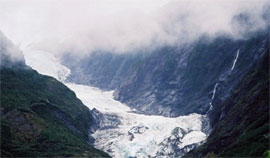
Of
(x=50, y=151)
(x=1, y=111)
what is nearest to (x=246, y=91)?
(x=50, y=151)

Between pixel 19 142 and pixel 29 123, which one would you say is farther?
pixel 29 123

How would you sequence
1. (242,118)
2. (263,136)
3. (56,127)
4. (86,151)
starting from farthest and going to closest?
(56,127), (86,151), (242,118), (263,136)


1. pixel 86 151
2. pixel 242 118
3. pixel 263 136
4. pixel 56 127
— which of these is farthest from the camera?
pixel 56 127

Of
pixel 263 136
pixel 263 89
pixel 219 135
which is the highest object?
pixel 263 89

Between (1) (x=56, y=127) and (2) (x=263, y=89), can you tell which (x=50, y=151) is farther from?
(2) (x=263, y=89)

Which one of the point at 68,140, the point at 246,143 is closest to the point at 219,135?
the point at 246,143

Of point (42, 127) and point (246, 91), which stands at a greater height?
point (246, 91)
